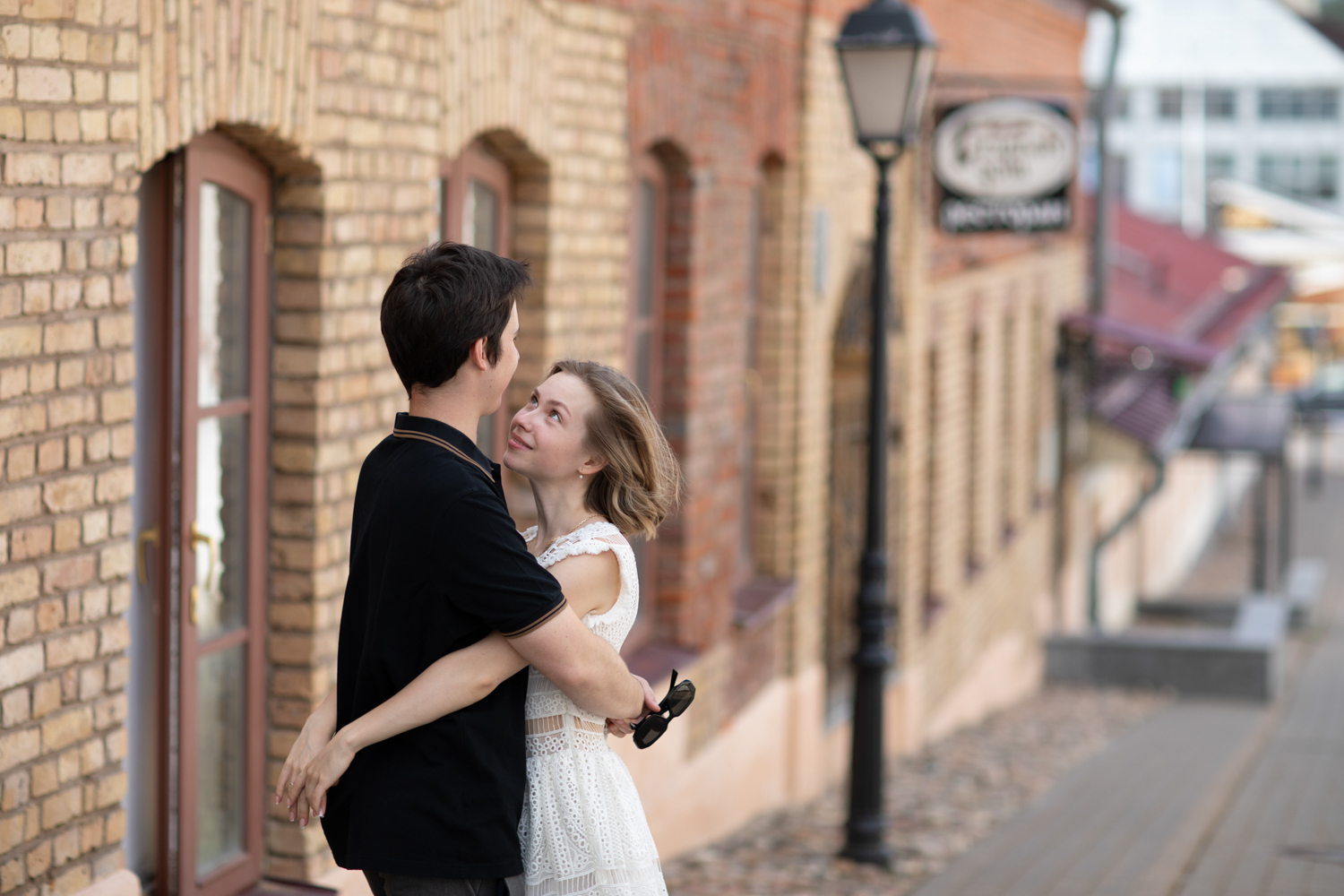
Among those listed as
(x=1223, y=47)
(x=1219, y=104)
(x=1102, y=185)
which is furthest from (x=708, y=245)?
(x=1219, y=104)

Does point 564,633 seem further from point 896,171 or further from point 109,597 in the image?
point 896,171

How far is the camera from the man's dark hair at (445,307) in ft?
7.93

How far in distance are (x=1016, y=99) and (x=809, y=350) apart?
9.82 ft

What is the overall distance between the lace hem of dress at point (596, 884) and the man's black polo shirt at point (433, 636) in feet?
0.31

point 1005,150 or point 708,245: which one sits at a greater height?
point 1005,150

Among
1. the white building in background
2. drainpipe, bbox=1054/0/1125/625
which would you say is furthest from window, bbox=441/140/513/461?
the white building in background

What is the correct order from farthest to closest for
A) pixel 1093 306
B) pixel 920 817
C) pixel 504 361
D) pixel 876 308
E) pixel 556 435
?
pixel 1093 306
pixel 920 817
pixel 876 308
pixel 556 435
pixel 504 361

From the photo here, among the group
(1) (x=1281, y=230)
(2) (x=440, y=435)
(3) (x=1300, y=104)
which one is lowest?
(2) (x=440, y=435)

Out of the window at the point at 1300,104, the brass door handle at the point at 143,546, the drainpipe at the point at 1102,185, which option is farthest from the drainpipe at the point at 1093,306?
the window at the point at 1300,104

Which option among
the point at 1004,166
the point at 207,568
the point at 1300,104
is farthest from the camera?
the point at 1300,104

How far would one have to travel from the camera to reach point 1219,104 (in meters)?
52.6

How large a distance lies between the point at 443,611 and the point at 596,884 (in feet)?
1.76

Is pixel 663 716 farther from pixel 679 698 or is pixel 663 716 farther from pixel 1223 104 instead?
pixel 1223 104

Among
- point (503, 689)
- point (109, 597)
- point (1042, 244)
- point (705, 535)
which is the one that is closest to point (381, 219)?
point (109, 597)
